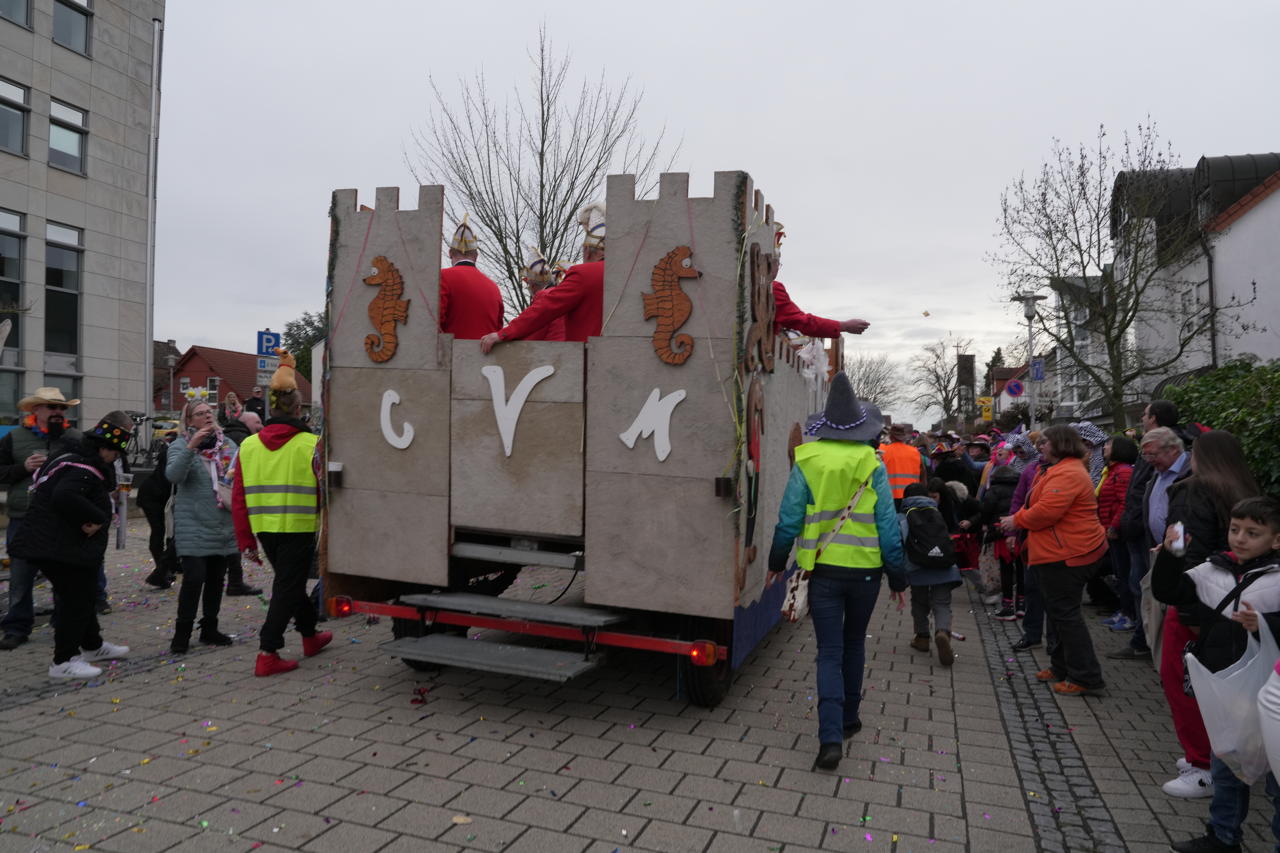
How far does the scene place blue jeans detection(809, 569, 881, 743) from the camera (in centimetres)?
427

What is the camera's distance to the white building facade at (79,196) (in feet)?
65.7

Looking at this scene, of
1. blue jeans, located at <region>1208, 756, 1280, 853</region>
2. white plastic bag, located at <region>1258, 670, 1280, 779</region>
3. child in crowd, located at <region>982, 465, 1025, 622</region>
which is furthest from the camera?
child in crowd, located at <region>982, 465, 1025, 622</region>

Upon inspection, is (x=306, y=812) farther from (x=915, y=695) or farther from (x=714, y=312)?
(x=915, y=695)

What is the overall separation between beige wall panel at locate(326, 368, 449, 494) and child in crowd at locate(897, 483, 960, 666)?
3627 millimetres

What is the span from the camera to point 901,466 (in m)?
8.09

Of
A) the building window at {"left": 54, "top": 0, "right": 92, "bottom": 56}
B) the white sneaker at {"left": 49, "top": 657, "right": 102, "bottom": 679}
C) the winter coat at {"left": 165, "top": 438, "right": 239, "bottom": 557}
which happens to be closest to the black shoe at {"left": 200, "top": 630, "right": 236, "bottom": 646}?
the winter coat at {"left": 165, "top": 438, "right": 239, "bottom": 557}

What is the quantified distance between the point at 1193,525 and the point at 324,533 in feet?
16.0

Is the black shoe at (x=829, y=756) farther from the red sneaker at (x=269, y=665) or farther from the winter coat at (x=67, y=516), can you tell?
the winter coat at (x=67, y=516)

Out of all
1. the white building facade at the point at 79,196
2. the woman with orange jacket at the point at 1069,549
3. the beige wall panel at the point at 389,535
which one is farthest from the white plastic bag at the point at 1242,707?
the white building facade at the point at 79,196

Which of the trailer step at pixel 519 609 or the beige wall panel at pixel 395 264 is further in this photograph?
the beige wall panel at pixel 395 264

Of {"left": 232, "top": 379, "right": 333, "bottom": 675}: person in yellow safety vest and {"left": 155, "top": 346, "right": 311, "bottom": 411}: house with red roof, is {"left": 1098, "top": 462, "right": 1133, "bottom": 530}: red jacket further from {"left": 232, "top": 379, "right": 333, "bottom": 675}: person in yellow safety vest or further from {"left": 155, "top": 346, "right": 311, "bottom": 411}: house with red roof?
{"left": 155, "top": 346, "right": 311, "bottom": 411}: house with red roof

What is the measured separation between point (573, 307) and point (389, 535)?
1801 millimetres

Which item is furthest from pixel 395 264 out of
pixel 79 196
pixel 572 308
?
pixel 79 196

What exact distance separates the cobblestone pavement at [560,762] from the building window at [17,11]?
20.3 m
